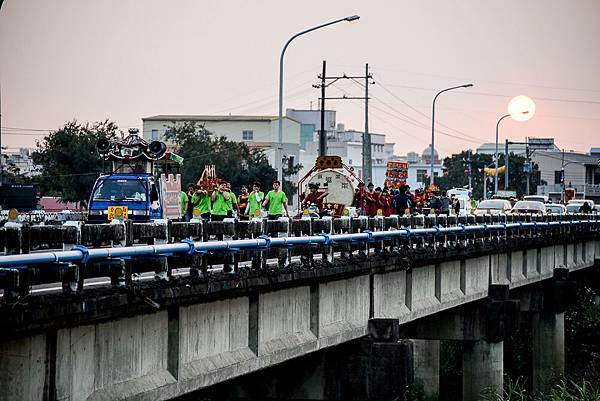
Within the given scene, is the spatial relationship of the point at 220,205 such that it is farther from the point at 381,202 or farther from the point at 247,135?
the point at 247,135

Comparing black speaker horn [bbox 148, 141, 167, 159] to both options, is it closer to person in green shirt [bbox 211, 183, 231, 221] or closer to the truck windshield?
the truck windshield

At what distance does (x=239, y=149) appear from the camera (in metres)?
91.1

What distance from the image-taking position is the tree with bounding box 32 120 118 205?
63594mm

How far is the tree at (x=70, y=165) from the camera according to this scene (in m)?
63.6

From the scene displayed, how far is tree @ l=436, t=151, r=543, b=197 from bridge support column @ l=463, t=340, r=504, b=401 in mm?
104821

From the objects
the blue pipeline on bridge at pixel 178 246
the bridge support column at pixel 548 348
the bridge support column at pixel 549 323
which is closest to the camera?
the blue pipeline on bridge at pixel 178 246

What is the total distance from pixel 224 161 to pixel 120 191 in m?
59.2

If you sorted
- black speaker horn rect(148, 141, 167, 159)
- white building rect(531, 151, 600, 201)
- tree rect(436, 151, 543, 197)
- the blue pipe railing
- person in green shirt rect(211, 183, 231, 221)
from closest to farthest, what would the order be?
1. the blue pipe railing
2. person in green shirt rect(211, 183, 231, 221)
3. black speaker horn rect(148, 141, 167, 159)
4. tree rect(436, 151, 543, 197)
5. white building rect(531, 151, 600, 201)

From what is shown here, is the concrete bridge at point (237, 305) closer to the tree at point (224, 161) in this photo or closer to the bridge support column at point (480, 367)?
the bridge support column at point (480, 367)

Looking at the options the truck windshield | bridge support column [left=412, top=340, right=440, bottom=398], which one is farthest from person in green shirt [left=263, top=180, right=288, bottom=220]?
bridge support column [left=412, top=340, right=440, bottom=398]

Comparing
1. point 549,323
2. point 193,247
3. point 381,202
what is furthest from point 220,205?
point 549,323

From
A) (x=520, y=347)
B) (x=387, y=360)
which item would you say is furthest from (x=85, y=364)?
(x=520, y=347)

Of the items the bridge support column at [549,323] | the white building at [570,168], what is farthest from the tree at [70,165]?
the white building at [570,168]

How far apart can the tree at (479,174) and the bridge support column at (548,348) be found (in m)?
93.4
